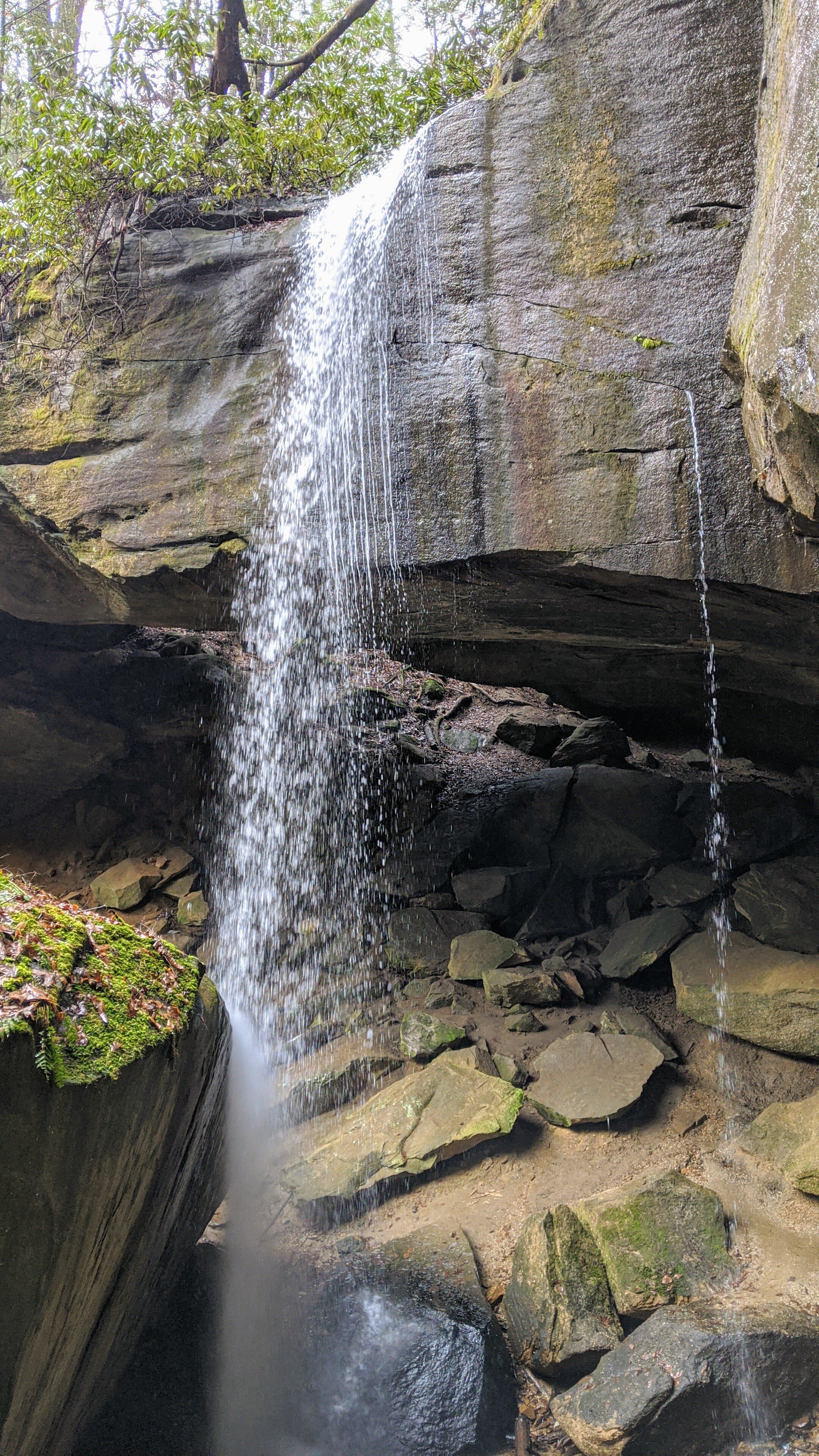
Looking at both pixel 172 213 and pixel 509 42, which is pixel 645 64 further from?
pixel 172 213

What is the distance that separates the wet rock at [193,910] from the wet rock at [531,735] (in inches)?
138

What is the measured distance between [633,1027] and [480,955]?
1274 millimetres

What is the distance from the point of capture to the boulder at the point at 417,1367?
317 centimetres

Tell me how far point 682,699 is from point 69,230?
5.75 m

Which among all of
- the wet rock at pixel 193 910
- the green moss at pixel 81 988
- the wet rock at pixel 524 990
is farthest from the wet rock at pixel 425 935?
the green moss at pixel 81 988

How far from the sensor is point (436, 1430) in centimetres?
315

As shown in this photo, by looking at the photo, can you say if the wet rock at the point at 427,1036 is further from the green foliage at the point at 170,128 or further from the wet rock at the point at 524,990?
the green foliage at the point at 170,128

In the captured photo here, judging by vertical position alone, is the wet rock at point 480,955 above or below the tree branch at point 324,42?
below

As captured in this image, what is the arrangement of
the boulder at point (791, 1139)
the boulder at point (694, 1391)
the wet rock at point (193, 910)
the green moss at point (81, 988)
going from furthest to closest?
1. the wet rock at point (193, 910)
2. the boulder at point (791, 1139)
3. the boulder at point (694, 1391)
4. the green moss at point (81, 988)

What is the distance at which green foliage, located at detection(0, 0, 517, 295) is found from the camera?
5250 millimetres

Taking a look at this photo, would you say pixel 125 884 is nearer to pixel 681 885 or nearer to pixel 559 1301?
pixel 681 885

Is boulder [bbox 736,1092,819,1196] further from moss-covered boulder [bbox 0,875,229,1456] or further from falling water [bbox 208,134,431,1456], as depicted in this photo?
moss-covered boulder [bbox 0,875,229,1456]

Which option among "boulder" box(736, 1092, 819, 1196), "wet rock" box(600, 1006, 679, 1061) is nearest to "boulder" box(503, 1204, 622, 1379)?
"boulder" box(736, 1092, 819, 1196)

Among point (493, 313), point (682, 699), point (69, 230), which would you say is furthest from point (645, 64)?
point (682, 699)
